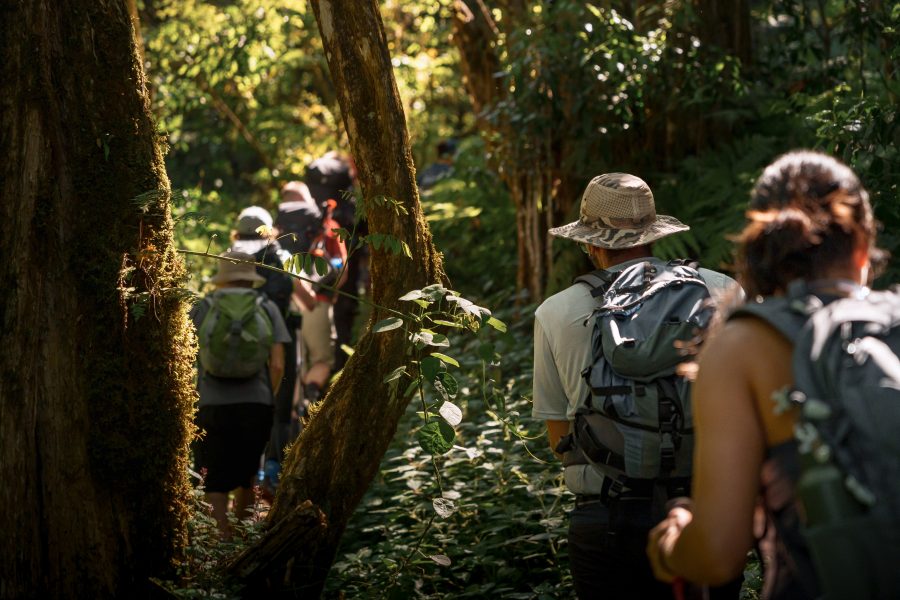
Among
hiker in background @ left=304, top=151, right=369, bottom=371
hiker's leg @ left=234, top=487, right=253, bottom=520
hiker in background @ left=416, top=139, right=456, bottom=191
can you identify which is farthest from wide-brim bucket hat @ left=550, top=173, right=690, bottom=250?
hiker in background @ left=416, top=139, right=456, bottom=191

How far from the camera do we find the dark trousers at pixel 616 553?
3.64 m

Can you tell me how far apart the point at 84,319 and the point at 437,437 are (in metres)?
1.46

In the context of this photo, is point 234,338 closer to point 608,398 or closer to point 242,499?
point 242,499

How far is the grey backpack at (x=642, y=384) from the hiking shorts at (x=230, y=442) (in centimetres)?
375

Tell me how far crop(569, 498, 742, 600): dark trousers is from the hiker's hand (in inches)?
38.5

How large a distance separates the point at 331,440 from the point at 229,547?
635 millimetres

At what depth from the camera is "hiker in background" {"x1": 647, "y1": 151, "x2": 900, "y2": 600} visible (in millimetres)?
2193

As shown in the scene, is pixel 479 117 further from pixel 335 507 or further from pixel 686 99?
pixel 335 507

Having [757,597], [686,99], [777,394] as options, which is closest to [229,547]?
[757,597]

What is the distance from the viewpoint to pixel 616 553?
12.1 feet

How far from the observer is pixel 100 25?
13.7ft

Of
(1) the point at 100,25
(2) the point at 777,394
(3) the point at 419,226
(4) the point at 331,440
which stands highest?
(1) the point at 100,25

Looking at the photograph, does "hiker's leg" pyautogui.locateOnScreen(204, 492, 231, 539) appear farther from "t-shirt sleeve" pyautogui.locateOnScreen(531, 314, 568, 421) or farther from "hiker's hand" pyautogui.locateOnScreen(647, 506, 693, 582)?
"hiker's hand" pyautogui.locateOnScreen(647, 506, 693, 582)

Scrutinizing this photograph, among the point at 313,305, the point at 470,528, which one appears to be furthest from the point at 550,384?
the point at 313,305
